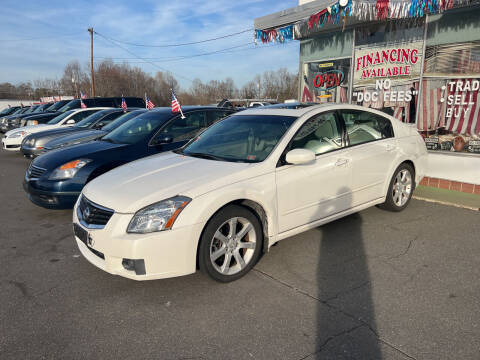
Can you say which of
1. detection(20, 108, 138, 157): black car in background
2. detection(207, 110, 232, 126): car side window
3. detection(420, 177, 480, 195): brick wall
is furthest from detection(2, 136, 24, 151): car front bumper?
detection(420, 177, 480, 195): brick wall

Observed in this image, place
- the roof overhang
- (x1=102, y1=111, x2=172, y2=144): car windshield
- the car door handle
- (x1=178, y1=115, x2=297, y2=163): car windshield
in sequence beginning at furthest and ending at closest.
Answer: the roof overhang < (x1=102, y1=111, x2=172, y2=144): car windshield < the car door handle < (x1=178, y1=115, x2=297, y2=163): car windshield

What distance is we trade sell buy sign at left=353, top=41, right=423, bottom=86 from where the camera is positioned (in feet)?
24.1

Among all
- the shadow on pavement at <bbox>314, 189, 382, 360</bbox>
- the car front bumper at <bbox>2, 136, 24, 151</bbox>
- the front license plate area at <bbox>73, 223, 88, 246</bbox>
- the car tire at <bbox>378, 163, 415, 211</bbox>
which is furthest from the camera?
the car front bumper at <bbox>2, 136, 24, 151</bbox>

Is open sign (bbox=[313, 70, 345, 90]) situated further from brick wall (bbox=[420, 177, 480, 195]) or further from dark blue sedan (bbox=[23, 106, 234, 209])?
dark blue sedan (bbox=[23, 106, 234, 209])

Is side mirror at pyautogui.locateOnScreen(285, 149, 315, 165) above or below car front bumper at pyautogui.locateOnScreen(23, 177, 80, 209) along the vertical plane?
above

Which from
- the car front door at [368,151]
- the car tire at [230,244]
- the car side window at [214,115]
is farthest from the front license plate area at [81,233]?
the car side window at [214,115]

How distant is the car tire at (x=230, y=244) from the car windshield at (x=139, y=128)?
309 centimetres

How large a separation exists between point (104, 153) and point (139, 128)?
2.95 ft

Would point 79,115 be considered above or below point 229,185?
above

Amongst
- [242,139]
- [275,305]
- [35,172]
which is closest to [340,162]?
[242,139]

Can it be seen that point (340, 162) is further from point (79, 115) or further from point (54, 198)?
point (79, 115)

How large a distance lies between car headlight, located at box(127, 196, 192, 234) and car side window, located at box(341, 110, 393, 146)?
7.99 feet

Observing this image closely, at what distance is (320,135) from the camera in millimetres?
4098

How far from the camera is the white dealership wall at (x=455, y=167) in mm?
6520
